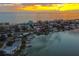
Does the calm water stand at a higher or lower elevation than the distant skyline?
lower

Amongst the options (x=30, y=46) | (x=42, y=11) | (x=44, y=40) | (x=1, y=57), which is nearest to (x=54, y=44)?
(x=44, y=40)

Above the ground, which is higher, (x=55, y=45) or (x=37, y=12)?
(x=37, y=12)

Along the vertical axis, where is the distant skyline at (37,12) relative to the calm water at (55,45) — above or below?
above

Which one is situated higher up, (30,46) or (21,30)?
(21,30)

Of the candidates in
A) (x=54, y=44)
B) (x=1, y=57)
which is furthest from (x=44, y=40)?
(x=1, y=57)

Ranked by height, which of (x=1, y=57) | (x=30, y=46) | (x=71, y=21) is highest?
(x=71, y=21)

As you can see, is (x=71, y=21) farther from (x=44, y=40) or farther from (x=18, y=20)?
(x=18, y=20)
